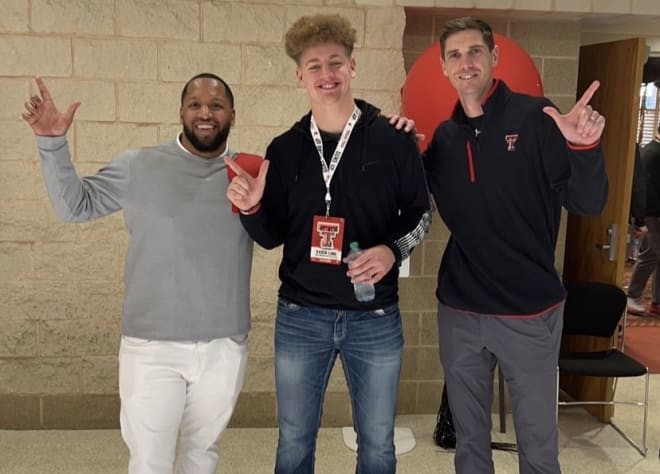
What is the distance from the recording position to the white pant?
1988mm

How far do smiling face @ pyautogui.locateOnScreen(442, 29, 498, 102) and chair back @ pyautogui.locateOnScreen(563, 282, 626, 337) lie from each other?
1788mm

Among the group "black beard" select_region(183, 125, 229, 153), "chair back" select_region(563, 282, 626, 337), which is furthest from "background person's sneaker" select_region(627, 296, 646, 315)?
"black beard" select_region(183, 125, 229, 153)

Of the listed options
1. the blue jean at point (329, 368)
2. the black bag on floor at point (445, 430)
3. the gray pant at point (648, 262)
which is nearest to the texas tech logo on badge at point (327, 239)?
the blue jean at point (329, 368)

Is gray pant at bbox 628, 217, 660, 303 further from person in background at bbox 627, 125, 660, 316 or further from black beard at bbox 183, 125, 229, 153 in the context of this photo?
black beard at bbox 183, 125, 229, 153

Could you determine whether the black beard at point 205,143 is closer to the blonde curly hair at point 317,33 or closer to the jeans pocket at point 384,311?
the blonde curly hair at point 317,33

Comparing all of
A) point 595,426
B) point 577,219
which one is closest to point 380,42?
point 577,219

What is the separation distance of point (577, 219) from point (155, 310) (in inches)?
109

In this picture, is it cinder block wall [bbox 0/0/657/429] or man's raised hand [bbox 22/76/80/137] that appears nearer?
man's raised hand [bbox 22/76/80/137]

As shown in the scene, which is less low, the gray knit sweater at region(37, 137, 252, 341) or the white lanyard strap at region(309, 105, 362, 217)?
the white lanyard strap at region(309, 105, 362, 217)

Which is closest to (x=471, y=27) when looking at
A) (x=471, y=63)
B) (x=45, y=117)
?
(x=471, y=63)

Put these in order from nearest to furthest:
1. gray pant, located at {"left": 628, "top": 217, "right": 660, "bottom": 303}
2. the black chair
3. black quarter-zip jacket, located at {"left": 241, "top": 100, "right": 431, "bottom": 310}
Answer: black quarter-zip jacket, located at {"left": 241, "top": 100, "right": 431, "bottom": 310}
the black chair
gray pant, located at {"left": 628, "top": 217, "right": 660, "bottom": 303}

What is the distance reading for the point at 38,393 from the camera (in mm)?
3281

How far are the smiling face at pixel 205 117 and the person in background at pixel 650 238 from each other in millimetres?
4229

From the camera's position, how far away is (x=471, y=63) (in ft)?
6.71
